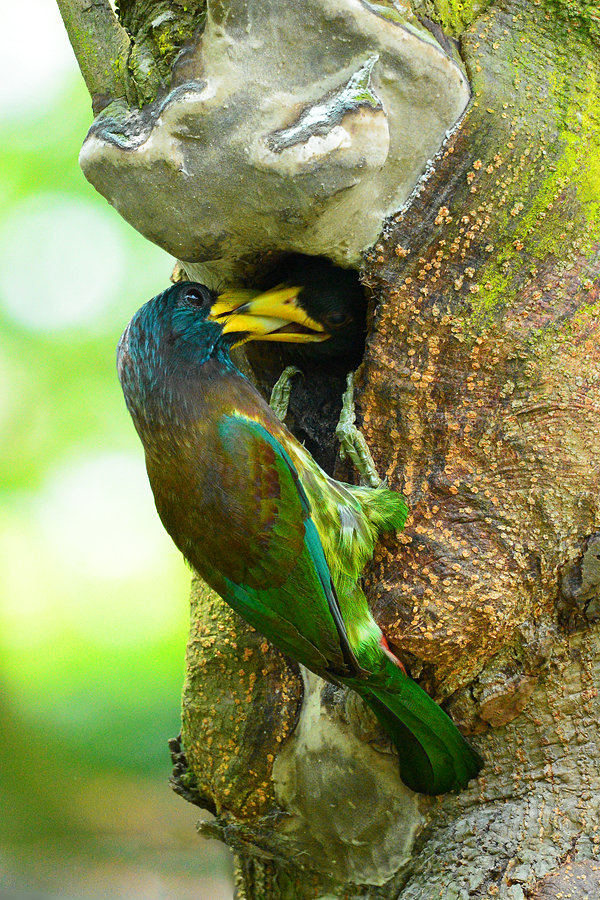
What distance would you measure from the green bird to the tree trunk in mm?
76

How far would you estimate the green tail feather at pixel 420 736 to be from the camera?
6.03 feet

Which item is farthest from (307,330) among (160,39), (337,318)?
(160,39)

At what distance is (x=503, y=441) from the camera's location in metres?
1.85

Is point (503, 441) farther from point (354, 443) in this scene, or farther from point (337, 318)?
point (337, 318)

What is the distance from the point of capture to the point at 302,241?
1.81 metres

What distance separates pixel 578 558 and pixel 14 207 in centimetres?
309

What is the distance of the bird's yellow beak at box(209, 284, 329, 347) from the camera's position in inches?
78.2

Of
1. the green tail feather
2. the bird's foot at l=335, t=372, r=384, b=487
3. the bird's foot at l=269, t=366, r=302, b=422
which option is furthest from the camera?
the bird's foot at l=269, t=366, r=302, b=422

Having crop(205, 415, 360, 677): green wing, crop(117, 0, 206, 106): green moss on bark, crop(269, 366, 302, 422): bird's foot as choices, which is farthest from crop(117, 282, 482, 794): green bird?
crop(117, 0, 206, 106): green moss on bark

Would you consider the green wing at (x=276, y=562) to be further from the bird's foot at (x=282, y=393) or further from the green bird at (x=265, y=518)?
the bird's foot at (x=282, y=393)

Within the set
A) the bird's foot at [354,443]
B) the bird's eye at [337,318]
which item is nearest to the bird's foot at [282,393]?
the bird's eye at [337,318]

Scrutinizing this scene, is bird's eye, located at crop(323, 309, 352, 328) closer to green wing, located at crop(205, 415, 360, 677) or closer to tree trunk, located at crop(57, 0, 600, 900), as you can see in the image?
tree trunk, located at crop(57, 0, 600, 900)

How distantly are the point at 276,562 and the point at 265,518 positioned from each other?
96 millimetres

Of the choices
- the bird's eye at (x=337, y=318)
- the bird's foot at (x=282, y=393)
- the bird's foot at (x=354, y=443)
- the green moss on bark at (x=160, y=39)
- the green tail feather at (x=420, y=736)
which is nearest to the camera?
the green moss on bark at (x=160, y=39)
